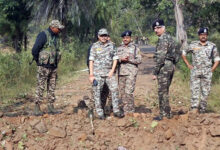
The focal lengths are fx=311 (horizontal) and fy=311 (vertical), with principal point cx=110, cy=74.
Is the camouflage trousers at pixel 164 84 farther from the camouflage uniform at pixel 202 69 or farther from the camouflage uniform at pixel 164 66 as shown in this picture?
the camouflage uniform at pixel 202 69

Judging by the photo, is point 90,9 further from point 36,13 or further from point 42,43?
point 42,43

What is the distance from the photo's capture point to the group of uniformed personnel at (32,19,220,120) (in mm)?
5234

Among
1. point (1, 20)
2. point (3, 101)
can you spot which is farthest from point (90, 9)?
point (3, 101)

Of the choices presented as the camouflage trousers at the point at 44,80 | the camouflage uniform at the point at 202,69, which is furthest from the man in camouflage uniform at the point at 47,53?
the camouflage uniform at the point at 202,69

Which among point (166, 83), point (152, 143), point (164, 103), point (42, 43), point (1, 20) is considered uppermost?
point (1, 20)

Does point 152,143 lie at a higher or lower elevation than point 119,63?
lower

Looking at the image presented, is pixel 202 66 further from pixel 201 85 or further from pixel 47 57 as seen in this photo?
pixel 47 57

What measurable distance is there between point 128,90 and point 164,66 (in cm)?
87

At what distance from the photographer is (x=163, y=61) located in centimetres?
516

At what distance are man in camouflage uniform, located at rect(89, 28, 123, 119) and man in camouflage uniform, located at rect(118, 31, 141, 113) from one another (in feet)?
1.45

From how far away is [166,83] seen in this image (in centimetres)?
528

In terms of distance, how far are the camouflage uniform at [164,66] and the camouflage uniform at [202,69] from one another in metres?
0.85

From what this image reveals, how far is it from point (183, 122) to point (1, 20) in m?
12.7

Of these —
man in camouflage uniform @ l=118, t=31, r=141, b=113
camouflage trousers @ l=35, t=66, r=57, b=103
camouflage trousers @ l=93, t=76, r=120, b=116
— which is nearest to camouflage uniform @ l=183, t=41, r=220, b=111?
man in camouflage uniform @ l=118, t=31, r=141, b=113
